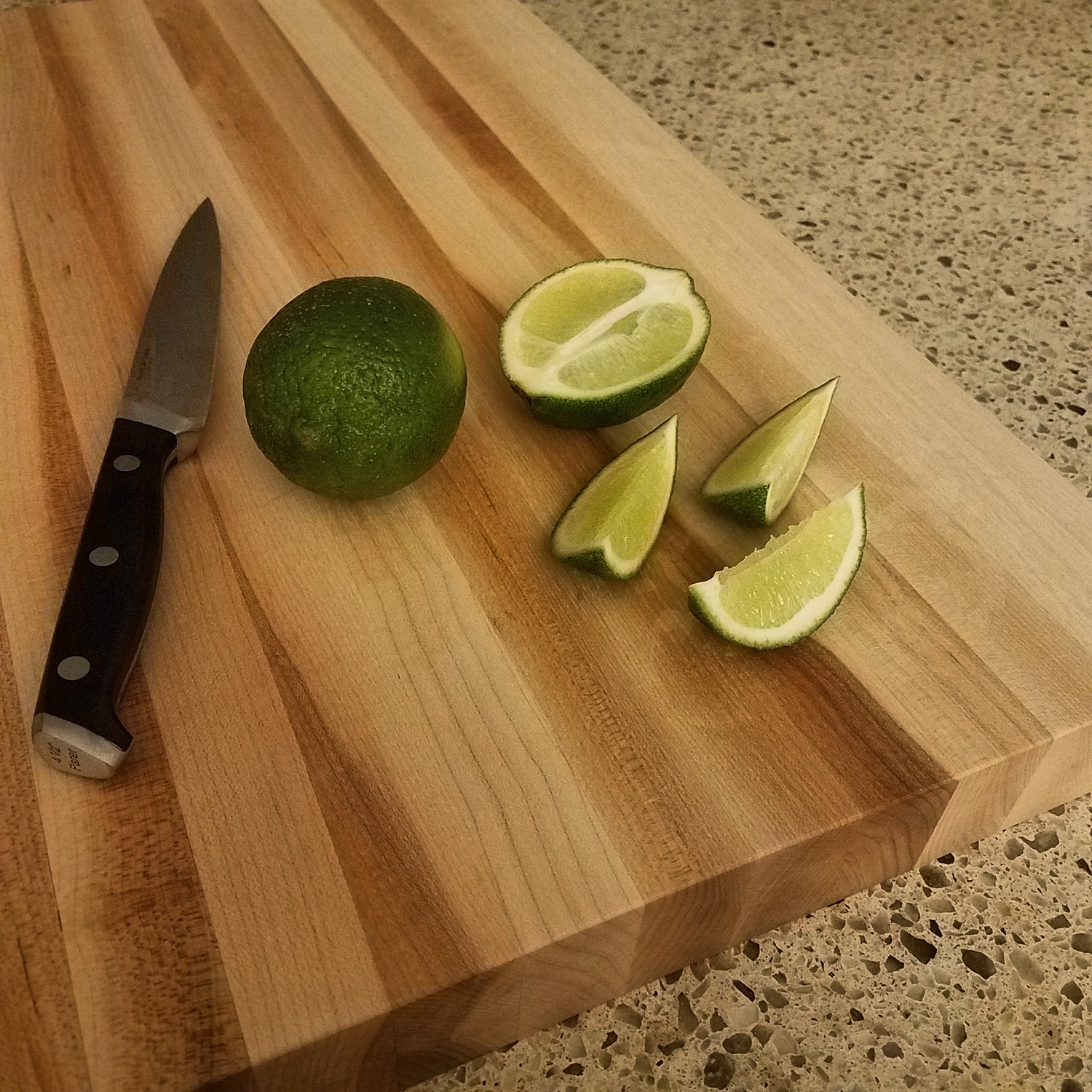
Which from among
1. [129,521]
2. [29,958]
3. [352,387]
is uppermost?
[352,387]

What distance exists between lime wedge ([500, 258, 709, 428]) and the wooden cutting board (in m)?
0.07

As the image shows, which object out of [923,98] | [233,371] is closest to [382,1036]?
[233,371]

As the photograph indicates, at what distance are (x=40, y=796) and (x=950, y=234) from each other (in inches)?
51.4

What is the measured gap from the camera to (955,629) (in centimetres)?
95

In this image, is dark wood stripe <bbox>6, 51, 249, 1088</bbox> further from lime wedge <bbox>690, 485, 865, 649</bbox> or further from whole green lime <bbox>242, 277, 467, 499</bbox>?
lime wedge <bbox>690, 485, 865, 649</bbox>

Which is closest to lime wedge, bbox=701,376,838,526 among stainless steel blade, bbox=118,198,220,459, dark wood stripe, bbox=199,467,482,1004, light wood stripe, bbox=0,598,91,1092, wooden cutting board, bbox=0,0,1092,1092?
wooden cutting board, bbox=0,0,1092,1092

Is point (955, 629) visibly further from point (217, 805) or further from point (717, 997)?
point (217, 805)

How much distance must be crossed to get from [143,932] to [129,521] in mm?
329

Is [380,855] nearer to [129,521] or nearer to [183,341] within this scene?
[129,521]

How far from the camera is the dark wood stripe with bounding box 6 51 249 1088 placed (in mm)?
712

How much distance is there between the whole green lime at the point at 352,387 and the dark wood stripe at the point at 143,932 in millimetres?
220

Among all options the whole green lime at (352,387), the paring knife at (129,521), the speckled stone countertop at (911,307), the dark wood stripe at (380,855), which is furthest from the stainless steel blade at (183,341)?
the speckled stone countertop at (911,307)

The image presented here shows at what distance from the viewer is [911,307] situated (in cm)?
144

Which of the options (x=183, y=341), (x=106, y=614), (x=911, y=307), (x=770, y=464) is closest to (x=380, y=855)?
(x=106, y=614)
